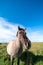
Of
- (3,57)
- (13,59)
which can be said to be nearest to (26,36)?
(13,59)

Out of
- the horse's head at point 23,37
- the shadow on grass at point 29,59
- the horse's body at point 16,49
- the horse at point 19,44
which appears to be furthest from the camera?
the shadow on grass at point 29,59

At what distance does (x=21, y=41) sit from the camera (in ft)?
32.2

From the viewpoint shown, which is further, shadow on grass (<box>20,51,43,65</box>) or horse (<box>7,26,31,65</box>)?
shadow on grass (<box>20,51,43,65</box>)

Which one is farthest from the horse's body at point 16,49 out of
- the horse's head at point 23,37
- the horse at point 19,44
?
the horse's head at point 23,37

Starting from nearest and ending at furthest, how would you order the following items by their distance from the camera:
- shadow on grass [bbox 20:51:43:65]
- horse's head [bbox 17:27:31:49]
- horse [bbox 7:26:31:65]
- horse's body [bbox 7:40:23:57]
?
horse's head [bbox 17:27:31:49], horse [bbox 7:26:31:65], horse's body [bbox 7:40:23:57], shadow on grass [bbox 20:51:43:65]

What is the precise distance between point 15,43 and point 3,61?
206cm

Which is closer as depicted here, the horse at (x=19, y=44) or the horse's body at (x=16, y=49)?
the horse at (x=19, y=44)

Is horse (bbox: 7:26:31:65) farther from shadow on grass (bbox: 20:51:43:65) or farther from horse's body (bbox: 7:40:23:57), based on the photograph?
shadow on grass (bbox: 20:51:43:65)

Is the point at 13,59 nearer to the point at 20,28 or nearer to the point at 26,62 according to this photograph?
the point at 26,62

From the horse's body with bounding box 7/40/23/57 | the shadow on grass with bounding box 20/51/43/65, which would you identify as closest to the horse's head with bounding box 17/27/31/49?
the horse's body with bounding box 7/40/23/57

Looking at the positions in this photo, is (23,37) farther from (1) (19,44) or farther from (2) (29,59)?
(2) (29,59)

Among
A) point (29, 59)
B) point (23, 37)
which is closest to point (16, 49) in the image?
point (23, 37)

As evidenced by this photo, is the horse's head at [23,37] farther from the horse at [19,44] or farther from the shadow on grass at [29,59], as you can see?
the shadow on grass at [29,59]

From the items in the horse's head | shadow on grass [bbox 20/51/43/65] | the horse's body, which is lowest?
shadow on grass [bbox 20/51/43/65]
